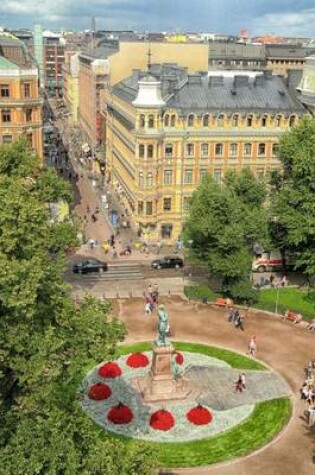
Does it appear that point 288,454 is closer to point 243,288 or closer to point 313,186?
point 243,288

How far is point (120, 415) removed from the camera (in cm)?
4412

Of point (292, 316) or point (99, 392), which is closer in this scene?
point (99, 392)

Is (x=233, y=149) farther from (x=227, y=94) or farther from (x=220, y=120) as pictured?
(x=227, y=94)

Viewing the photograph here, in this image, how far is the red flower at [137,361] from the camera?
51972 millimetres

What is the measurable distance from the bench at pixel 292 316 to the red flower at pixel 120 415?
2355 centimetres

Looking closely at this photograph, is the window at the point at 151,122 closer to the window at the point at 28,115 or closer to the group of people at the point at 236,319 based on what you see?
the window at the point at 28,115

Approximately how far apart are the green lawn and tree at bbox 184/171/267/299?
735 inches

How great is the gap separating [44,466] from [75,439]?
2910 millimetres

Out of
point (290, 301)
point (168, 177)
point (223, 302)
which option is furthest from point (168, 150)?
point (290, 301)

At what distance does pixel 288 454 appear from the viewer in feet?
135

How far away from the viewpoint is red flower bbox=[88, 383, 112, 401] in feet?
154

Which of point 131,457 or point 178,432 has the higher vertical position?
point 131,457

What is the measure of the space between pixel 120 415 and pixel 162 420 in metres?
3.09

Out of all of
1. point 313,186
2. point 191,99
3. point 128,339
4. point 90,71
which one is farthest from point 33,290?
point 90,71
